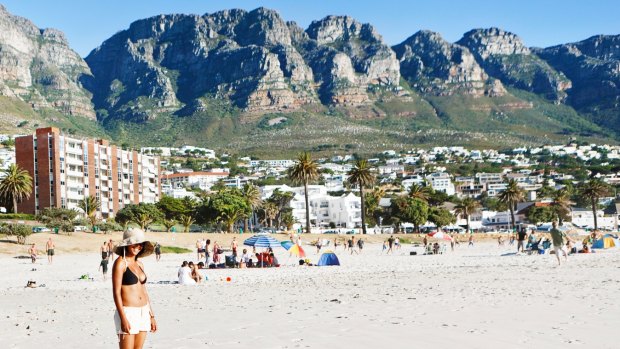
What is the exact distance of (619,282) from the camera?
63.5 feet

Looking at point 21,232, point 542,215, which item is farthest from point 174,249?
point 542,215

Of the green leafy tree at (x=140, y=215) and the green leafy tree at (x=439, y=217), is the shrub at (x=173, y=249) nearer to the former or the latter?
the green leafy tree at (x=140, y=215)

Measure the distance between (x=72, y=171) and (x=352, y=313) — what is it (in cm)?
9028

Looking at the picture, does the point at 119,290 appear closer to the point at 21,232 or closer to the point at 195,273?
the point at 195,273

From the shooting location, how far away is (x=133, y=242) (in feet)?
28.3

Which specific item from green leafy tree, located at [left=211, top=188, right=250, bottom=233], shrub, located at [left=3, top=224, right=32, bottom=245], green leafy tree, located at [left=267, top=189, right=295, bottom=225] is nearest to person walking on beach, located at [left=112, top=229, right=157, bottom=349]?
shrub, located at [left=3, top=224, right=32, bottom=245]

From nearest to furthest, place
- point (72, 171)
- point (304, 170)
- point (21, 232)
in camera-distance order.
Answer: point (21, 232)
point (304, 170)
point (72, 171)

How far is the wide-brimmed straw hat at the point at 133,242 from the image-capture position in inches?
338

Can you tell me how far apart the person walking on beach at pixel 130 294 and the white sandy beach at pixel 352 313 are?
2857 millimetres

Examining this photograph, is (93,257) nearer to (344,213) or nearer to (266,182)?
(344,213)

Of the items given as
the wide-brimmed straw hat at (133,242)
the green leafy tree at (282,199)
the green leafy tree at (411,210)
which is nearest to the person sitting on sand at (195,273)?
the wide-brimmed straw hat at (133,242)

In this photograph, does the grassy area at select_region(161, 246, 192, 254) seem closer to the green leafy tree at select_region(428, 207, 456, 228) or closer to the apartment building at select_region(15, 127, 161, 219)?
the apartment building at select_region(15, 127, 161, 219)

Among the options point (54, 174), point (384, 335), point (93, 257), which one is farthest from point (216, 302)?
point (54, 174)

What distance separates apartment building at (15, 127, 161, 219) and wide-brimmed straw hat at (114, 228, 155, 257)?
90.5 meters
